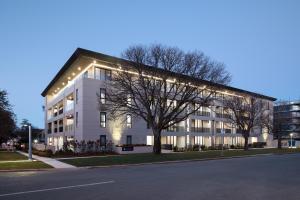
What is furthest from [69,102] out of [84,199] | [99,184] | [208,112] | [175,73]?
[84,199]

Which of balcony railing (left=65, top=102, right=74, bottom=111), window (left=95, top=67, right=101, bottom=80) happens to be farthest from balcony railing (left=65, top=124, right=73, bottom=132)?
window (left=95, top=67, right=101, bottom=80)

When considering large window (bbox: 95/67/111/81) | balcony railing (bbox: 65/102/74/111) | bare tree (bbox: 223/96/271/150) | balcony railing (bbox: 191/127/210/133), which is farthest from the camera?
balcony railing (bbox: 191/127/210/133)

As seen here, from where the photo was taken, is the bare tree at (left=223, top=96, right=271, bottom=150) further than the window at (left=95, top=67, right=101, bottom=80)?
Yes

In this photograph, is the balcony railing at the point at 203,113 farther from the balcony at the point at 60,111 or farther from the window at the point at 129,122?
the balcony at the point at 60,111

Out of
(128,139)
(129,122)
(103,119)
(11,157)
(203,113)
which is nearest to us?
(11,157)

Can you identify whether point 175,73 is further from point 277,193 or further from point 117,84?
point 277,193

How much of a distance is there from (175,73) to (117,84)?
621 centimetres

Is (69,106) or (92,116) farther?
(69,106)

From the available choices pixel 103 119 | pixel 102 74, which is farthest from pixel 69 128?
pixel 102 74

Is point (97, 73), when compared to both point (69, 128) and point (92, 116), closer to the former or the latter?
point (92, 116)

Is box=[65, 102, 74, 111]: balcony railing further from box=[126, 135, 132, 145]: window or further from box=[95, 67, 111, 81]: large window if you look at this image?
box=[126, 135, 132, 145]: window

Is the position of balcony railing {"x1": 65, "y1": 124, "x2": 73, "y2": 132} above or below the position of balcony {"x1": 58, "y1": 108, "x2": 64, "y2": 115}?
below

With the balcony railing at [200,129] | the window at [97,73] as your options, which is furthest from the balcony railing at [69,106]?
the balcony railing at [200,129]

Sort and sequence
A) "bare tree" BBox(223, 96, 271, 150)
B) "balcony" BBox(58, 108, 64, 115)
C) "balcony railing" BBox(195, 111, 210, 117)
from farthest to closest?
"balcony railing" BBox(195, 111, 210, 117) → "balcony" BBox(58, 108, 64, 115) → "bare tree" BBox(223, 96, 271, 150)
